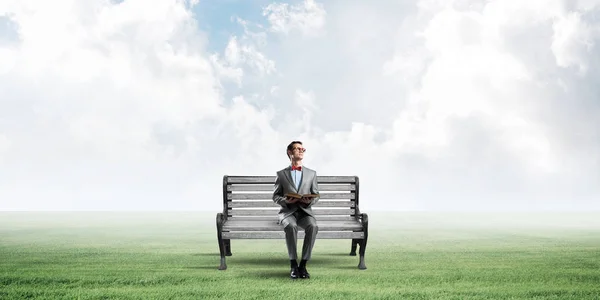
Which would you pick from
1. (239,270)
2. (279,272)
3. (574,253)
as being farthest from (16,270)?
(574,253)

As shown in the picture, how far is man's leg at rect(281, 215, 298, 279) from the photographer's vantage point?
708 centimetres

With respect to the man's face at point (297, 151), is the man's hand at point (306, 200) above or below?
below

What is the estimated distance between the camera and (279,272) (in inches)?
302

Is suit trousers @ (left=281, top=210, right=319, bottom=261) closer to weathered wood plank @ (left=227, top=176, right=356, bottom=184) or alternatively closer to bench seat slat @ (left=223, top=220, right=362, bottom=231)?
bench seat slat @ (left=223, top=220, right=362, bottom=231)

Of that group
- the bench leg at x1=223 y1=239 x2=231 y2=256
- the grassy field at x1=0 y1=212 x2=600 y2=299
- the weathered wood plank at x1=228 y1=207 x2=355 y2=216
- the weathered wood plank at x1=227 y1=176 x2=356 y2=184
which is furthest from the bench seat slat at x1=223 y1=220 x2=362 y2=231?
the bench leg at x1=223 y1=239 x2=231 y2=256

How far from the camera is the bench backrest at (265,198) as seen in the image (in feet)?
29.8

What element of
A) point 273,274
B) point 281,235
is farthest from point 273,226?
point 273,274

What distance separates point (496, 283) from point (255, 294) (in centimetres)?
276

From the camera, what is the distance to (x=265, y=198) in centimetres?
909

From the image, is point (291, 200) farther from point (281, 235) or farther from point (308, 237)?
point (281, 235)

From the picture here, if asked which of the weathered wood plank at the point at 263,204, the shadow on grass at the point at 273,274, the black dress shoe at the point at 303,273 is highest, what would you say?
the weathered wood plank at the point at 263,204

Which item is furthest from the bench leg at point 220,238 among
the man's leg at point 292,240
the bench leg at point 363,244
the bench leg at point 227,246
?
the bench leg at point 363,244

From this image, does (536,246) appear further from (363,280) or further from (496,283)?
(363,280)

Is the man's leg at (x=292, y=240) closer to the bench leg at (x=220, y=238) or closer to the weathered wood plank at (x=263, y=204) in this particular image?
the bench leg at (x=220, y=238)
